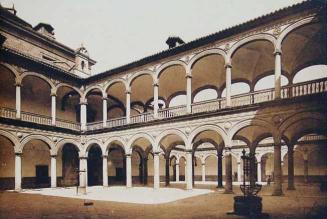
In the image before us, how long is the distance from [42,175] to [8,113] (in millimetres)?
5258

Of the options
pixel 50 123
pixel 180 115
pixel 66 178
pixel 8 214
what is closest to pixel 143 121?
pixel 180 115

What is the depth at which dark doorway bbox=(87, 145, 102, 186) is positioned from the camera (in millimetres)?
23020

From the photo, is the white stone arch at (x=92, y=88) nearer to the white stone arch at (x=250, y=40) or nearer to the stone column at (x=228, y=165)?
the white stone arch at (x=250, y=40)

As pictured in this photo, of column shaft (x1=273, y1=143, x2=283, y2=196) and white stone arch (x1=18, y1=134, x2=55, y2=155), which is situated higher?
white stone arch (x1=18, y1=134, x2=55, y2=155)

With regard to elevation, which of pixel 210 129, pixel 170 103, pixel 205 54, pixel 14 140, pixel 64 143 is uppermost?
pixel 205 54

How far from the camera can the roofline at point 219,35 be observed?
12.4m

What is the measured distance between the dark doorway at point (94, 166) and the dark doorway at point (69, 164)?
4.23 feet

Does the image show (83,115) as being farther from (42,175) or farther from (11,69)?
(11,69)

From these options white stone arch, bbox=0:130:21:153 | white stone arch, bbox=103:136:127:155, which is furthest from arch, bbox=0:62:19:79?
white stone arch, bbox=103:136:127:155

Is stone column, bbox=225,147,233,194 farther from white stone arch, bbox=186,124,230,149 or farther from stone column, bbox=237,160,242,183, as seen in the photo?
stone column, bbox=237,160,242,183

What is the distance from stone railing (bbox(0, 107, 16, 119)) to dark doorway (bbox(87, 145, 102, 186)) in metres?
6.90

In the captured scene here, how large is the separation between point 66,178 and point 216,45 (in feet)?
46.2

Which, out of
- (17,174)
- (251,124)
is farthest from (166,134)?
(17,174)

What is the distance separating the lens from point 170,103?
73.4 ft
